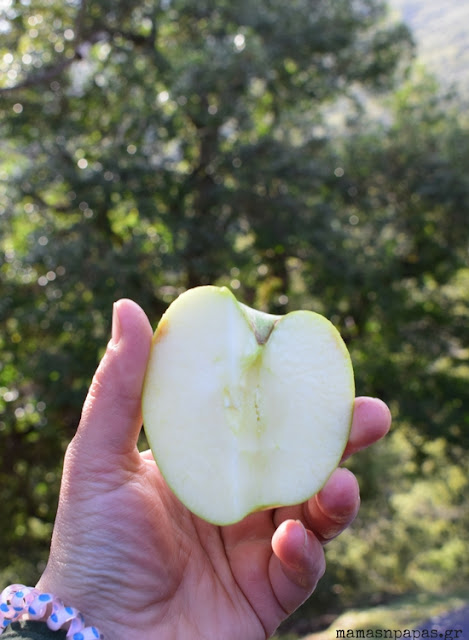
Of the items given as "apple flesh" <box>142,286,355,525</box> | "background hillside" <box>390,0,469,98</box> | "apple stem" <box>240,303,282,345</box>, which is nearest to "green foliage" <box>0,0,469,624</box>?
"apple stem" <box>240,303,282,345</box>

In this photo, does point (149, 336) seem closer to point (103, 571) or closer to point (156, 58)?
point (103, 571)

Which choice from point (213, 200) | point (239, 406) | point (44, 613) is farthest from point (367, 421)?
point (213, 200)

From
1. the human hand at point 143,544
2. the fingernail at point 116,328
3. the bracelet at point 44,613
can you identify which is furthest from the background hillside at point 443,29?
the bracelet at point 44,613

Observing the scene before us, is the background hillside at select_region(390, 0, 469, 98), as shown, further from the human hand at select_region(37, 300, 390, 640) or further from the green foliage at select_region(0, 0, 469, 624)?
the human hand at select_region(37, 300, 390, 640)

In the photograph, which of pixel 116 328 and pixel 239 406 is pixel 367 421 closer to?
pixel 239 406

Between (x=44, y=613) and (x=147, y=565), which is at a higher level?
(x=44, y=613)

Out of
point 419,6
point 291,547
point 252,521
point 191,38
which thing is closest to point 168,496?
Answer: point 252,521
